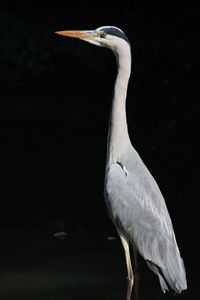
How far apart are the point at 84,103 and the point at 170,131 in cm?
247

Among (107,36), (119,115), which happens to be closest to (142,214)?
(119,115)

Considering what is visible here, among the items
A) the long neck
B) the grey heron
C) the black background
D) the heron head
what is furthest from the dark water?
the heron head

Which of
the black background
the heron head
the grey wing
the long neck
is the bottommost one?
the black background

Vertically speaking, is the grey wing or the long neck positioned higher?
the long neck

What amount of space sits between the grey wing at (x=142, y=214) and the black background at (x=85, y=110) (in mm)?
1045

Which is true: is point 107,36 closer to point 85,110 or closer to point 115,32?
point 115,32

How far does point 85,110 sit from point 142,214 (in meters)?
7.09

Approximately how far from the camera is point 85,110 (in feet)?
34.7

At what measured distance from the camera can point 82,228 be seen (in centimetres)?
533

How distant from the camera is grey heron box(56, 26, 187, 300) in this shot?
3.48 metres

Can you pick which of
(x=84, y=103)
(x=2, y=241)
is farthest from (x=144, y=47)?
(x=2, y=241)

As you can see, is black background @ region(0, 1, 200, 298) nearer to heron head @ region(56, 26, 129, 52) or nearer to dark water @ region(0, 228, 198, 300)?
dark water @ region(0, 228, 198, 300)

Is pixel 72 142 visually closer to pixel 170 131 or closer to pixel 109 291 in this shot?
pixel 170 131

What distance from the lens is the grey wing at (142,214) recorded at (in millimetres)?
3525
